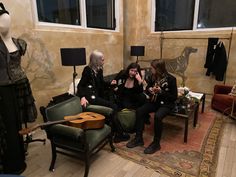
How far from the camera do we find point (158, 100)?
8.29 ft

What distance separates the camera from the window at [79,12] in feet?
9.67

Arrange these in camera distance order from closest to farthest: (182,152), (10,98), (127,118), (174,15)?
(10,98) → (182,152) → (127,118) → (174,15)

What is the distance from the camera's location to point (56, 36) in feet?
9.80

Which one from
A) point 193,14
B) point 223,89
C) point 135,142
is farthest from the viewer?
point 193,14

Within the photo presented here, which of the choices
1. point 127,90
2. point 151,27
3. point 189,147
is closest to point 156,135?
point 189,147

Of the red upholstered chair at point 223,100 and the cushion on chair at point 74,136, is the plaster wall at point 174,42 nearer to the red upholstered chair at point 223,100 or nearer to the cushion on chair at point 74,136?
the red upholstered chair at point 223,100

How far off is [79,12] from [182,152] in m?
3.03

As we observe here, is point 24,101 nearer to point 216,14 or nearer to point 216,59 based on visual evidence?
point 216,59

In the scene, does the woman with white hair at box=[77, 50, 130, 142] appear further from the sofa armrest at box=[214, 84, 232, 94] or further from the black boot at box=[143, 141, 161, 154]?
the sofa armrest at box=[214, 84, 232, 94]

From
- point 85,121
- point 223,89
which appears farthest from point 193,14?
point 85,121

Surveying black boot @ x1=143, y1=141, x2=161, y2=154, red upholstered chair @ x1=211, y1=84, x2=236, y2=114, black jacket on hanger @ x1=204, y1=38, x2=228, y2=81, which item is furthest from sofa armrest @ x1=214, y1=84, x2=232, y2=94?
black boot @ x1=143, y1=141, x2=161, y2=154

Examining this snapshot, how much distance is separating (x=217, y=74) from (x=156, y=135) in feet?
7.83

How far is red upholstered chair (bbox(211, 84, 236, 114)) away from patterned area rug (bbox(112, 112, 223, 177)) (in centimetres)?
41

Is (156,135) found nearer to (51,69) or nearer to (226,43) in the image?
(51,69)
